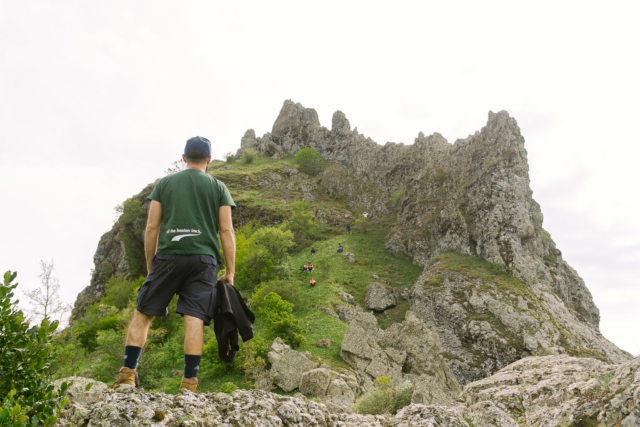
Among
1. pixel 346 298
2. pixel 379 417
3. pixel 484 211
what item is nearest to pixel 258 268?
pixel 346 298

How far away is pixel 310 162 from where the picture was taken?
245 feet

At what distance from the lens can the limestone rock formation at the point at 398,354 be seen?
15.8 meters

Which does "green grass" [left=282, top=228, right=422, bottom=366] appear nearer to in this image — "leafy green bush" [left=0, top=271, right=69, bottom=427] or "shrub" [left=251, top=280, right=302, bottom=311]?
"shrub" [left=251, top=280, right=302, bottom=311]

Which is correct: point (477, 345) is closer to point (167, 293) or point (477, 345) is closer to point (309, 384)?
point (309, 384)

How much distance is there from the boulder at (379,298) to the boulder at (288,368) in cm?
1657

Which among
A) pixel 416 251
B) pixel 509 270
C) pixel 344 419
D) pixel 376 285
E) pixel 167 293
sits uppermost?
pixel 416 251

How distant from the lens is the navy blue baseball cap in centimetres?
409

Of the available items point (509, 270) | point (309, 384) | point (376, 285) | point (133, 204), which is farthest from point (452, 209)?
point (133, 204)

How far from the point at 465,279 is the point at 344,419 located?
87.5ft

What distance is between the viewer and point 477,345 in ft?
75.0

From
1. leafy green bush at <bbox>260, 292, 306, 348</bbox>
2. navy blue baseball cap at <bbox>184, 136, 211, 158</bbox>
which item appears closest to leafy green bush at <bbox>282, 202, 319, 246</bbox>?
leafy green bush at <bbox>260, 292, 306, 348</bbox>

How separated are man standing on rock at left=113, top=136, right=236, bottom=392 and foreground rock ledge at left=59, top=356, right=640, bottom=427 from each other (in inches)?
18.1

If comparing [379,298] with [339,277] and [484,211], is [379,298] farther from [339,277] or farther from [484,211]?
[484,211]

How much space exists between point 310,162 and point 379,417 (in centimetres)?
7187
